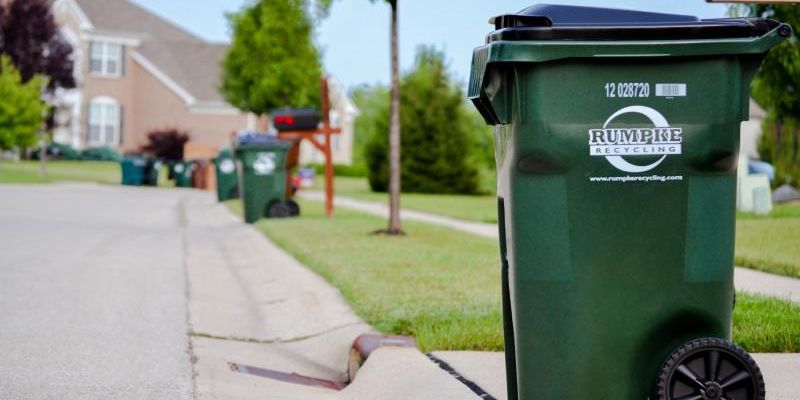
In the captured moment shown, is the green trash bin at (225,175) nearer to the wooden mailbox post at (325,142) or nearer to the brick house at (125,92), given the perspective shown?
the wooden mailbox post at (325,142)

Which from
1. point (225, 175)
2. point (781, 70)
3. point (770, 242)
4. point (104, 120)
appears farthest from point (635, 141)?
point (104, 120)

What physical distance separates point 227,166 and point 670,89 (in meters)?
24.3

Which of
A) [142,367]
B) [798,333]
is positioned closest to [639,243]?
[798,333]

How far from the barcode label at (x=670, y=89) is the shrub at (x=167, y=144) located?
155ft

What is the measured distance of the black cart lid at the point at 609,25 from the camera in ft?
15.3

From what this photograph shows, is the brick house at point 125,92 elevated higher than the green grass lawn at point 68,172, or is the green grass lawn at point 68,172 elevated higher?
the brick house at point 125,92

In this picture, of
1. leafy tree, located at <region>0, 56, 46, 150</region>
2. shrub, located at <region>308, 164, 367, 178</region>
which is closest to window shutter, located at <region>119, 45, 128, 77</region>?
shrub, located at <region>308, 164, 367, 178</region>

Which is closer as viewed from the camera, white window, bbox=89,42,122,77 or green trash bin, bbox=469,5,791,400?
green trash bin, bbox=469,5,791,400

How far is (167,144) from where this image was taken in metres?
51.0

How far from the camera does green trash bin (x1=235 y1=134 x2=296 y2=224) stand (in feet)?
68.1

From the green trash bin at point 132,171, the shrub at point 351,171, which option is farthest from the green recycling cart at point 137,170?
the shrub at point 351,171

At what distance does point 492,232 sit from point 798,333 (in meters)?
11.5

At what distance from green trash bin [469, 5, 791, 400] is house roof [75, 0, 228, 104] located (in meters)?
52.9

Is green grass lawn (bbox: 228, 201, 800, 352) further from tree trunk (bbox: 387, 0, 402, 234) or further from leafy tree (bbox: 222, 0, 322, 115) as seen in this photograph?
leafy tree (bbox: 222, 0, 322, 115)
